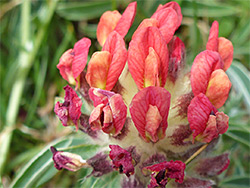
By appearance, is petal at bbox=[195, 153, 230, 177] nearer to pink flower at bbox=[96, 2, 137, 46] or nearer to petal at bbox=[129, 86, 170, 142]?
petal at bbox=[129, 86, 170, 142]

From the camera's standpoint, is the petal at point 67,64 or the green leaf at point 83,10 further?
the green leaf at point 83,10

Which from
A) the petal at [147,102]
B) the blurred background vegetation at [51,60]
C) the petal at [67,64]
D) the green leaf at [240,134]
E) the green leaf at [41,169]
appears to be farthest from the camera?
the blurred background vegetation at [51,60]

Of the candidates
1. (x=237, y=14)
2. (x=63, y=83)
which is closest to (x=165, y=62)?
(x=63, y=83)

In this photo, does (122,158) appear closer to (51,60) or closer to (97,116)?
(97,116)

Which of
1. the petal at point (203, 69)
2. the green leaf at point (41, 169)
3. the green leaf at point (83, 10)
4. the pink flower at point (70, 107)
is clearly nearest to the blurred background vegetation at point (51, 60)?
the green leaf at point (83, 10)

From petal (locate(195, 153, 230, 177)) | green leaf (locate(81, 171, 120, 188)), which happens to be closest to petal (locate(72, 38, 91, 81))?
green leaf (locate(81, 171, 120, 188))

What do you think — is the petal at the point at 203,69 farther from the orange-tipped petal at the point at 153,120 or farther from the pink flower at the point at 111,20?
the pink flower at the point at 111,20

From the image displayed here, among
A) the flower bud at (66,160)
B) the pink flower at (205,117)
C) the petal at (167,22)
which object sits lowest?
the flower bud at (66,160)

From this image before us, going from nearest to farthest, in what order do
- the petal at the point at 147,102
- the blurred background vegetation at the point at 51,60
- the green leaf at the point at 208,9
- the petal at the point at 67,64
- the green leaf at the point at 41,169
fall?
the petal at the point at 147,102, the petal at the point at 67,64, the green leaf at the point at 41,169, the blurred background vegetation at the point at 51,60, the green leaf at the point at 208,9
